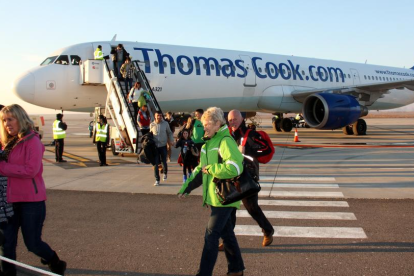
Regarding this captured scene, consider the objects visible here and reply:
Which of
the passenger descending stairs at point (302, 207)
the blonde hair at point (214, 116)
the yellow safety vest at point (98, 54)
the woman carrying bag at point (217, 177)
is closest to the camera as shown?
the woman carrying bag at point (217, 177)

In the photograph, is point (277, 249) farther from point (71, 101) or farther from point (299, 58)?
point (299, 58)

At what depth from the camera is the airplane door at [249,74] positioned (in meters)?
19.4

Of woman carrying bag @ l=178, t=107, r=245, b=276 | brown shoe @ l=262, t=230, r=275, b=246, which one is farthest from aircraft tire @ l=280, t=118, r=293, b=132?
woman carrying bag @ l=178, t=107, r=245, b=276

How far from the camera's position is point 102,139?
38.0 feet

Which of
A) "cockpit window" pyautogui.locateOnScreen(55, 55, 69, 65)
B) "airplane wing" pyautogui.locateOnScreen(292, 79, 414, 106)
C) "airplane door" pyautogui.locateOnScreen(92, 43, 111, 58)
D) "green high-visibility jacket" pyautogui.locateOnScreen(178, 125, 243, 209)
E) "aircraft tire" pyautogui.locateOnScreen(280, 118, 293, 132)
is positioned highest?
"airplane door" pyautogui.locateOnScreen(92, 43, 111, 58)

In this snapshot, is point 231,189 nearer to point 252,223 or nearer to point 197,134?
point 252,223

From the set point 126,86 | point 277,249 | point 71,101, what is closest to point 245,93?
point 126,86

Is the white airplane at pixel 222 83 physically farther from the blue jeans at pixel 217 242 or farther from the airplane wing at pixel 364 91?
the blue jeans at pixel 217 242

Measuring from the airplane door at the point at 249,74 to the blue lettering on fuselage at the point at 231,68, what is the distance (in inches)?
5.0

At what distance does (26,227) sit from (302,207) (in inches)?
182

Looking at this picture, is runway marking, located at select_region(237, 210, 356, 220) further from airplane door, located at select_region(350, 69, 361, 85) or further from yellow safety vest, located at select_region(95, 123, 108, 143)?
airplane door, located at select_region(350, 69, 361, 85)

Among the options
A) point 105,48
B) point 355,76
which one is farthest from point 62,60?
point 355,76

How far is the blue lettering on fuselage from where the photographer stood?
55.3 ft

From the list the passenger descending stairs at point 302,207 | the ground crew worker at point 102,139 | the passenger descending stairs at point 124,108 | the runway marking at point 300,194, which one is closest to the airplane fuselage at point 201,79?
the passenger descending stairs at point 124,108
